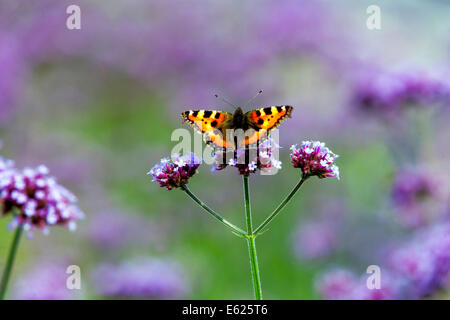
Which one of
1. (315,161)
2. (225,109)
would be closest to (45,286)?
(315,161)

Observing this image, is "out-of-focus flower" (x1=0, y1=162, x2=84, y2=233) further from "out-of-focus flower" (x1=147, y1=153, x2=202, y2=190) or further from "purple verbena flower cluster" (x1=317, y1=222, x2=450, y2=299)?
"purple verbena flower cluster" (x1=317, y1=222, x2=450, y2=299)

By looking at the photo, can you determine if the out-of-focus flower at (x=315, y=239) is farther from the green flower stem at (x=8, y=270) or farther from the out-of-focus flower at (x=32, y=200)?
the green flower stem at (x=8, y=270)

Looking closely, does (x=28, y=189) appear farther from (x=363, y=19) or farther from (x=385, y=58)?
(x=363, y=19)

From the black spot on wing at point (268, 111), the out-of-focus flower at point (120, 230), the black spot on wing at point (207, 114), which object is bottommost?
the black spot on wing at point (268, 111)

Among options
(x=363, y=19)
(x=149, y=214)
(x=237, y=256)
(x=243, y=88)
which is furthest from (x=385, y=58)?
(x=149, y=214)

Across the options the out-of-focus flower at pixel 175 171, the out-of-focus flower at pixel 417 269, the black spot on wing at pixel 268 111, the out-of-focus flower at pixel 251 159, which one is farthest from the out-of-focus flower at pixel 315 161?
the out-of-focus flower at pixel 417 269

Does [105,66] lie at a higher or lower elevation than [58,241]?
higher
